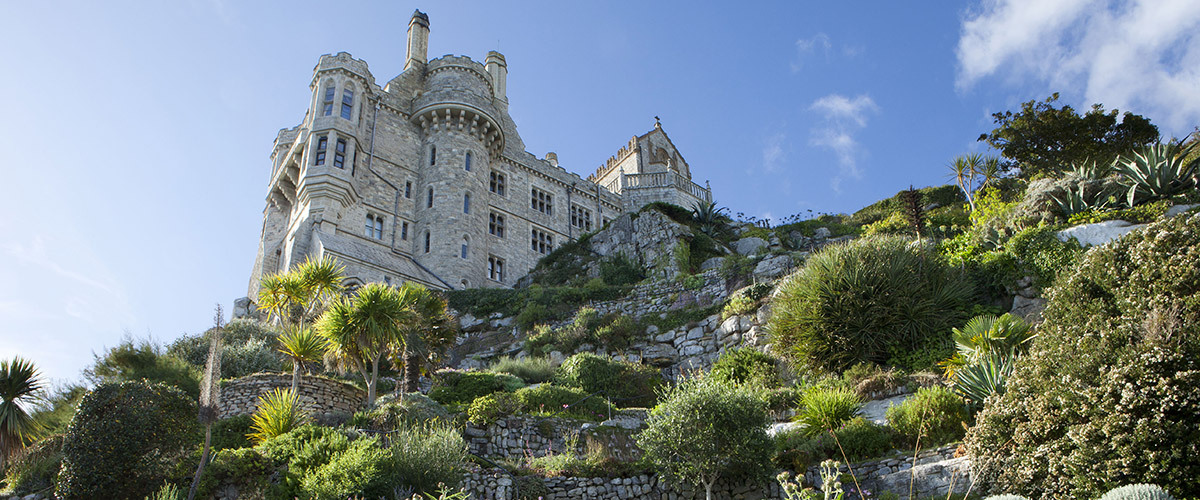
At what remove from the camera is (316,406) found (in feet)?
54.3

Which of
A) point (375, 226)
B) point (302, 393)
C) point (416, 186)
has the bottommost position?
point (302, 393)

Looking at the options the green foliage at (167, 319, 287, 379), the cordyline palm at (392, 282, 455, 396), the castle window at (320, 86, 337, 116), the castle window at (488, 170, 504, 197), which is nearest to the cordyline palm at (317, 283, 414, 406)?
the cordyline palm at (392, 282, 455, 396)

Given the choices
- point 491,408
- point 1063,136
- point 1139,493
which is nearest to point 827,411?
point 1139,493

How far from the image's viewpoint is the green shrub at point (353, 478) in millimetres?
11055

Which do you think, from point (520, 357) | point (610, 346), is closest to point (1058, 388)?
point (610, 346)

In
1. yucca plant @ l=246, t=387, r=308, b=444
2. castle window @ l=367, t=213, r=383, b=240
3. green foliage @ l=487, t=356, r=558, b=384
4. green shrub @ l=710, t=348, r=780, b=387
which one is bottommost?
yucca plant @ l=246, t=387, r=308, b=444

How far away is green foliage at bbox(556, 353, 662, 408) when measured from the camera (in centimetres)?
1823

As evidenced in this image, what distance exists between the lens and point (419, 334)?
1862 centimetres

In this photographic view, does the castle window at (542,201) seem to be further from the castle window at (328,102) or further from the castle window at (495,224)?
the castle window at (328,102)

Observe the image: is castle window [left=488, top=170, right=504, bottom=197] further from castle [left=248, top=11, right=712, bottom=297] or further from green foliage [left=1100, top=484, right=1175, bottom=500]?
green foliage [left=1100, top=484, right=1175, bottom=500]

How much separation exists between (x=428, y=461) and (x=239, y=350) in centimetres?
1095

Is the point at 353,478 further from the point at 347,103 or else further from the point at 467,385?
the point at 347,103

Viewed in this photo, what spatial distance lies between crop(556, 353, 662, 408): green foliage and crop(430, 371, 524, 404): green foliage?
4.19 feet

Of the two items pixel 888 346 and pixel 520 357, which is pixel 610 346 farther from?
pixel 888 346
